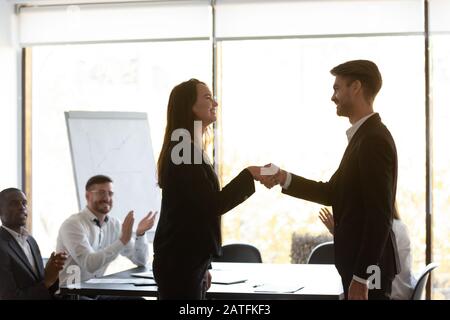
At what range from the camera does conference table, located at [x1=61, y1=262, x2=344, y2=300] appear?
3.37 metres

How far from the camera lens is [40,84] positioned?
649cm

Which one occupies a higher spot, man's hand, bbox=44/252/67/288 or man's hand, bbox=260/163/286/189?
man's hand, bbox=260/163/286/189

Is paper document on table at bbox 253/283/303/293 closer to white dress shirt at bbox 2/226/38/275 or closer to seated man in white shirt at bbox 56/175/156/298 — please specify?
seated man in white shirt at bbox 56/175/156/298

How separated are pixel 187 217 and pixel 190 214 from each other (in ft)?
0.05

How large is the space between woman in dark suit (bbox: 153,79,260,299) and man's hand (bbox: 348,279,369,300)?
1.74 ft

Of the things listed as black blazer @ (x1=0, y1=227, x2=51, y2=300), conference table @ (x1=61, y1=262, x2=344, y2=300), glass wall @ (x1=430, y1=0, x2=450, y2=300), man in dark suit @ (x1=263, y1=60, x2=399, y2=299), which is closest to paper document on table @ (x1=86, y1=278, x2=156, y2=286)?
conference table @ (x1=61, y1=262, x2=344, y2=300)

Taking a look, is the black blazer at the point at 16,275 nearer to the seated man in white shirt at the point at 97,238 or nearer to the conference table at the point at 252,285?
the conference table at the point at 252,285

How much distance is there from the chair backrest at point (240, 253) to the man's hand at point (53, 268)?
1.33 metres

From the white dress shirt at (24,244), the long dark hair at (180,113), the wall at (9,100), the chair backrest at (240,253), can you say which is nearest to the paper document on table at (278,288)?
the long dark hair at (180,113)

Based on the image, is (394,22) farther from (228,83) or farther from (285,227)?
(285,227)

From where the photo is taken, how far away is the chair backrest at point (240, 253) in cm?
505

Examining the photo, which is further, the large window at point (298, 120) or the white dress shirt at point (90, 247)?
the large window at point (298, 120)
